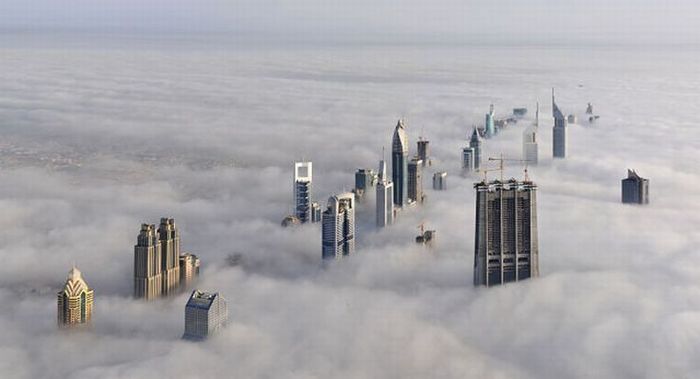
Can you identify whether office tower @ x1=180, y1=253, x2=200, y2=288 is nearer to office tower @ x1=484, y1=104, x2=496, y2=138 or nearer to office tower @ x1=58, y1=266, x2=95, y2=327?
office tower @ x1=58, y1=266, x2=95, y2=327

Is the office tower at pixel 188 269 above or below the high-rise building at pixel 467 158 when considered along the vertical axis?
below

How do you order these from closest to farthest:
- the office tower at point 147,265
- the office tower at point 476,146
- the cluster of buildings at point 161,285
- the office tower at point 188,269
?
the cluster of buildings at point 161,285, the office tower at point 147,265, the office tower at point 188,269, the office tower at point 476,146

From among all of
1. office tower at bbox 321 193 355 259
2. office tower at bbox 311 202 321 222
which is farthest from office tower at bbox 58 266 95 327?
office tower at bbox 311 202 321 222

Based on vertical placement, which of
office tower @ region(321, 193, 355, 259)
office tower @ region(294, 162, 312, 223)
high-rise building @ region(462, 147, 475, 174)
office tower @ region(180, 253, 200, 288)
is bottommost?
office tower @ region(180, 253, 200, 288)

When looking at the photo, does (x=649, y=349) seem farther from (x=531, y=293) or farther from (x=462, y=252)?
(x=462, y=252)

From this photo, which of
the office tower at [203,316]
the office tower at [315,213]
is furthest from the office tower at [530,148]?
the office tower at [203,316]

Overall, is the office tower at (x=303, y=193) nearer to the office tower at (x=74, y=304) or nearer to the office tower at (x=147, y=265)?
the office tower at (x=147, y=265)
